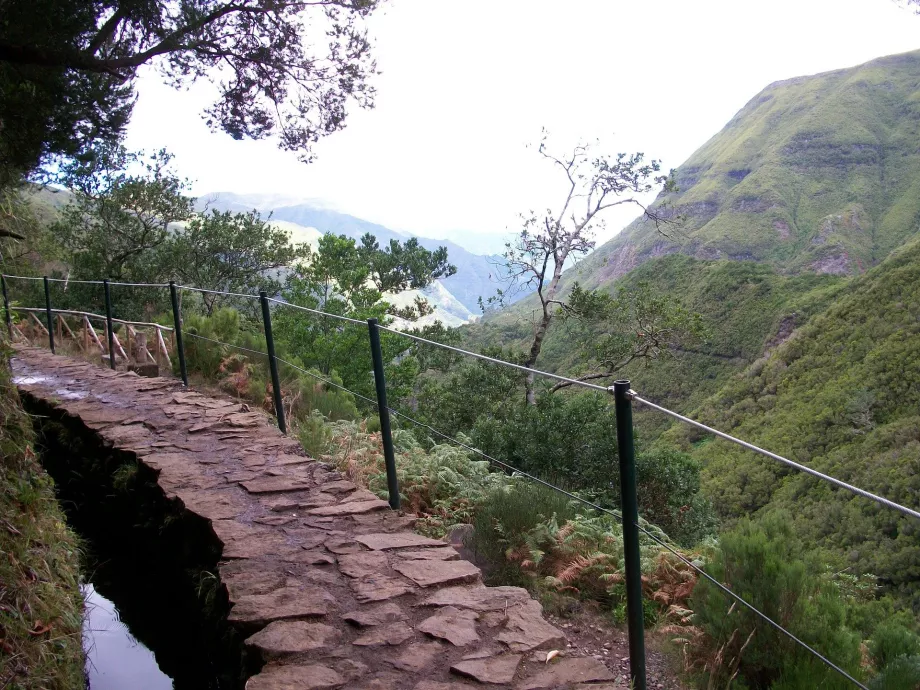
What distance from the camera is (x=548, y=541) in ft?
12.1

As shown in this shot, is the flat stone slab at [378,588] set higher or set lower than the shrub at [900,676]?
higher

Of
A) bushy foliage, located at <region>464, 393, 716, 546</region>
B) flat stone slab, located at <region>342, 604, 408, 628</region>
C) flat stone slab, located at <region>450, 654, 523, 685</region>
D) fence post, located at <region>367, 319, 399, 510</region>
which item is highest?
fence post, located at <region>367, 319, 399, 510</region>

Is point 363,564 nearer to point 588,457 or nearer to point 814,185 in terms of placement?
point 588,457

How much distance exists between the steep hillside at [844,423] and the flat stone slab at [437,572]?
14232 mm

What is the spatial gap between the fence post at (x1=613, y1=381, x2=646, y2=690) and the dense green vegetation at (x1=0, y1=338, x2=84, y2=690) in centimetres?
215

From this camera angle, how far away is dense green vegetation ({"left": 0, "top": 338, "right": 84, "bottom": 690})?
251cm

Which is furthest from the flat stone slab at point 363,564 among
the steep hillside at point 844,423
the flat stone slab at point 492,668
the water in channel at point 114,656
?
the steep hillside at point 844,423

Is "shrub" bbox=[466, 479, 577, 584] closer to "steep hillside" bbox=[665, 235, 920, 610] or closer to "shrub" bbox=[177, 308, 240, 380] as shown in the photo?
"shrub" bbox=[177, 308, 240, 380]

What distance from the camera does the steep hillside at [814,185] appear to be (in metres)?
86.4

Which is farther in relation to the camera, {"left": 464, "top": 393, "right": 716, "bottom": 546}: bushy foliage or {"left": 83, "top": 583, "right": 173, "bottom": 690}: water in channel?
{"left": 464, "top": 393, "right": 716, "bottom": 546}: bushy foliage

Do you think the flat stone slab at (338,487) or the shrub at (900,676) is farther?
the flat stone slab at (338,487)

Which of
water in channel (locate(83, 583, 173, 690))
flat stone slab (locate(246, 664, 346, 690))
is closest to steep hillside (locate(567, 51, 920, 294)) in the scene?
water in channel (locate(83, 583, 173, 690))

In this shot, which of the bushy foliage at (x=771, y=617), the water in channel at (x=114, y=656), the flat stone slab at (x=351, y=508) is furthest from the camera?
the flat stone slab at (x=351, y=508)

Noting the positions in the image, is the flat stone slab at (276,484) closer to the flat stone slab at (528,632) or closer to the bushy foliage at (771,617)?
the flat stone slab at (528,632)
